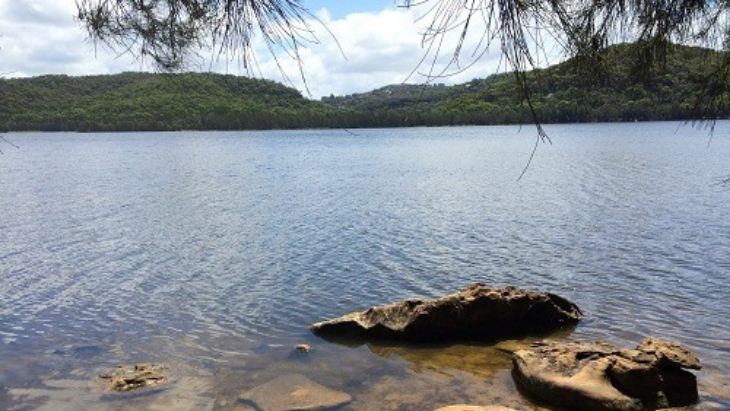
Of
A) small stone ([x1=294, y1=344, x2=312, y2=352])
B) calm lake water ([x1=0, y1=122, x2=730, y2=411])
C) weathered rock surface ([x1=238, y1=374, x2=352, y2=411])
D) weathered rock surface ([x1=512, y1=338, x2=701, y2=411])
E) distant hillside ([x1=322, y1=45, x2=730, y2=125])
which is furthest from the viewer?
small stone ([x1=294, y1=344, x2=312, y2=352])

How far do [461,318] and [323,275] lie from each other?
584 cm

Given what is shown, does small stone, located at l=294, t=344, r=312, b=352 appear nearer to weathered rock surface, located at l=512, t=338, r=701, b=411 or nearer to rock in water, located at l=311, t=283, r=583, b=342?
rock in water, located at l=311, t=283, r=583, b=342

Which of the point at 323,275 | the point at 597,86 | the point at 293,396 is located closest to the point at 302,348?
the point at 293,396

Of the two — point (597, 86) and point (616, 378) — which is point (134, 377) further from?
point (597, 86)

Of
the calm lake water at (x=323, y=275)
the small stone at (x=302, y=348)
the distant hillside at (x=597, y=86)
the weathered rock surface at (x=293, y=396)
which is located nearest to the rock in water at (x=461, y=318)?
the calm lake water at (x=323, y=275)

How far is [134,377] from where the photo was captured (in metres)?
9.72

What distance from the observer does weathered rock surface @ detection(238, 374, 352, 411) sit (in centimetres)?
870

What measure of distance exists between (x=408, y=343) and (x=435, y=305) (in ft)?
2.75

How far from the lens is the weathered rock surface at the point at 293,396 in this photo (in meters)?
8.70

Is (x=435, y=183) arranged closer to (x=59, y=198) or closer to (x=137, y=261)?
(x=59, y=198)

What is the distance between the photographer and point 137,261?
61.7 feet

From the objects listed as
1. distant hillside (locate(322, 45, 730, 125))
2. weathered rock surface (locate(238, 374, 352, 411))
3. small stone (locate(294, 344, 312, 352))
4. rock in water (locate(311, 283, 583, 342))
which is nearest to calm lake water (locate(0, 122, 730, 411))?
small stone (locate(294, 344, 312, 352))

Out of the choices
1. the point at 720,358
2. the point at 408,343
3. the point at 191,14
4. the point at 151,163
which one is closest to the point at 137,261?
→ the point at 408,343

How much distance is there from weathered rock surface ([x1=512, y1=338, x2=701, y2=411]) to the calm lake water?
0.34m
